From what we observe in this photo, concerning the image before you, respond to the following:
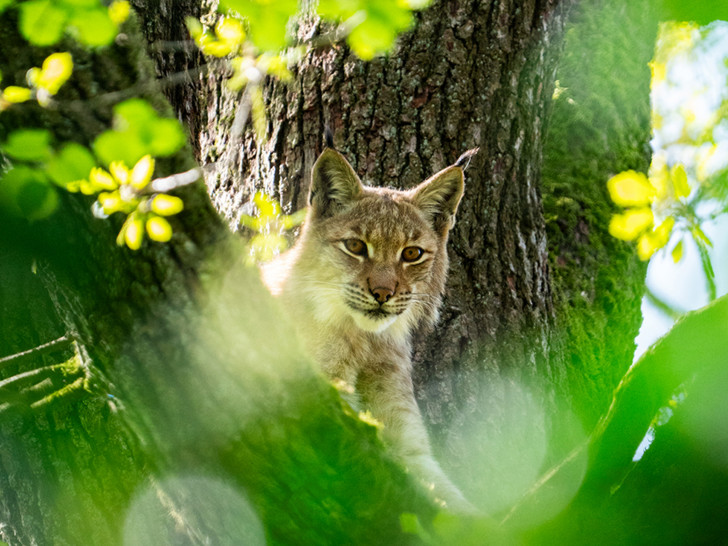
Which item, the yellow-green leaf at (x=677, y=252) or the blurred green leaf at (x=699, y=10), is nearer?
the blurred green leaf at (x=699, y=10)

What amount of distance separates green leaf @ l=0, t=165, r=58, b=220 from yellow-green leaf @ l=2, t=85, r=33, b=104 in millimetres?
196

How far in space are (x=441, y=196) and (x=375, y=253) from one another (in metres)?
0.58

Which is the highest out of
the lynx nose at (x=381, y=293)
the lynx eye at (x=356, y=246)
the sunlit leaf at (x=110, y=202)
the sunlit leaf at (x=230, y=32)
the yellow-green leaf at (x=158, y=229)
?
the sunlit leaf at (x=230, y=32)

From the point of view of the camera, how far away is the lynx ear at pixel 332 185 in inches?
145

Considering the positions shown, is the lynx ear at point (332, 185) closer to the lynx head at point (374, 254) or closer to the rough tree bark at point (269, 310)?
the lynx head at point (374, 254)

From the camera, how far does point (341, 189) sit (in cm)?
395

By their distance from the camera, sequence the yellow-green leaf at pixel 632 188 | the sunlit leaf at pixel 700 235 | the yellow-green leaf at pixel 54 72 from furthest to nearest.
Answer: the sunlit leaf at pixel 700 235
the yellow-green leaf at pixel 632 188
the yellow-green leaf at pixel 54 72

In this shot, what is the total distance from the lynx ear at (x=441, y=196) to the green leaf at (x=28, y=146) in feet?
7.34

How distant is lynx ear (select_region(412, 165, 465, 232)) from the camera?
3688 mm

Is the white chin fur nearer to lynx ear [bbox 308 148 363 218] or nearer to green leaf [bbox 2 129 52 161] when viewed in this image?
lynx ear [bbox 308 148 363 218]

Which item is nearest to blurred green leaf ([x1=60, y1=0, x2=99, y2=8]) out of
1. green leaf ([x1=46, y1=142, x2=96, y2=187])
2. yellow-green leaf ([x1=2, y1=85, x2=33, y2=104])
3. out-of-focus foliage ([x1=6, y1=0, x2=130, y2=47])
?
out-of-focus foliage ([x1=6, y1=0, x2=130, y2=47])

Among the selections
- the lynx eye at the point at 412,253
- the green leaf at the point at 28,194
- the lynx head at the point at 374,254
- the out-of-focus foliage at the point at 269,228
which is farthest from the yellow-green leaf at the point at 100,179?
the lynx eye at the point at 412,253

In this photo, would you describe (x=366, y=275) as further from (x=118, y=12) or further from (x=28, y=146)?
(x=28, y=146)

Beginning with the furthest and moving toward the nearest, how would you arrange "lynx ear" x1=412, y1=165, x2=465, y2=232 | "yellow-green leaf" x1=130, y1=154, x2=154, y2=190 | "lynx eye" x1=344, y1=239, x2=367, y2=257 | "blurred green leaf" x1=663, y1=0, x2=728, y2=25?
1. "lynx eye" x1=344, y1=239, x2=367, y2=257
2. "lynx ear" x1=412, y1=165, x2=465, y2=232
3. "yellow-green leaf" x1=130, y1=154, x2=154, y2=190
4. "blurred green leaf" x1=663, y1=0, x2=728, y2=25
